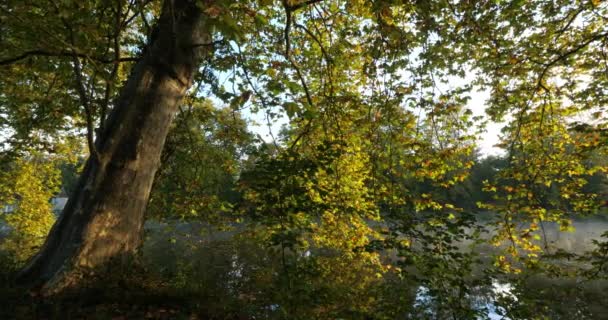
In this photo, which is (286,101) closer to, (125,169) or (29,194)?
(125,169)

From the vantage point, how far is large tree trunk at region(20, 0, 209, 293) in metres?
4.73

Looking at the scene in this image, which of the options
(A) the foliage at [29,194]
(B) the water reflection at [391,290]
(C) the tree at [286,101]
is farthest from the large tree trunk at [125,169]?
(A) the foliage at [29,194]

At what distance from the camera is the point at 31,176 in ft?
55.5

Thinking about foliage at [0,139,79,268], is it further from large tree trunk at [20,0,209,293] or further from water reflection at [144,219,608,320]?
large tree trunk at [20,0,209,293]

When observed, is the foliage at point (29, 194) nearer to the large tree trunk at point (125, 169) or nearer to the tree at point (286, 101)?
the tree at point (286, 101)

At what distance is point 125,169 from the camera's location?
208 inches

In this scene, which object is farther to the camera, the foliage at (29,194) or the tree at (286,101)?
the foliage at (29,194)

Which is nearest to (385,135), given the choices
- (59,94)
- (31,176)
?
(59,94)

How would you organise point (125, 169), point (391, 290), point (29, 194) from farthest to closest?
point (29, 194) < point (391, 290) < point (125, 169)

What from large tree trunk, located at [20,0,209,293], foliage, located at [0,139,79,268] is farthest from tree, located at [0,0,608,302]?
foliage, located at [0,139,79,268]

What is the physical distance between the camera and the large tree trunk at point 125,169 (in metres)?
4.73

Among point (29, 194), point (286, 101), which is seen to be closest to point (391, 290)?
point (286, 101)

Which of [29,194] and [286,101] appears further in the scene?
[29,194]

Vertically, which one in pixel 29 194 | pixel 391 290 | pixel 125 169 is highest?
pixel 29 194
